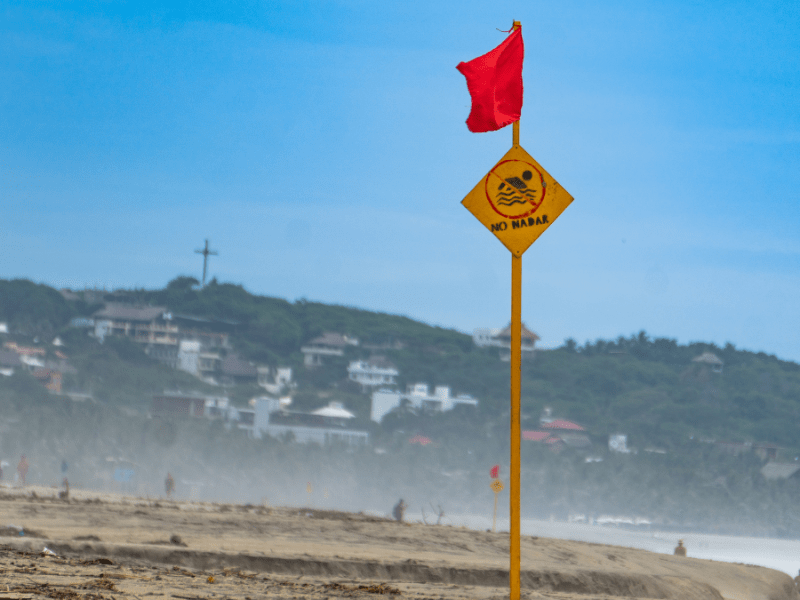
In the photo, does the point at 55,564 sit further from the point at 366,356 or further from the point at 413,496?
the point at 366,356

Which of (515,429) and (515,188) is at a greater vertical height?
(515,188)

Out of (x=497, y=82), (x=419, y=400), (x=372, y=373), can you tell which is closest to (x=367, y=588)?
(x=497, y=82)

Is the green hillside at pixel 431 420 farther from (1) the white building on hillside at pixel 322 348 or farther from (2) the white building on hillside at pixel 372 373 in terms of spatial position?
(2) the white building on hillside at pixel 372 373

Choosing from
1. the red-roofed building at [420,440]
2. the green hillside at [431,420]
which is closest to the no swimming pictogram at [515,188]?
the green hillside at [431,420]

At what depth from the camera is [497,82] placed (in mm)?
7605

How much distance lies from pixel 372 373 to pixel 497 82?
114m

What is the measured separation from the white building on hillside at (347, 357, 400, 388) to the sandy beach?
99.1m

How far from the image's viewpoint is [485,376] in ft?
410

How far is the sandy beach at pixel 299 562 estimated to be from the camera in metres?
7.07

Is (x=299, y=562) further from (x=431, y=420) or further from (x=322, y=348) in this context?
(x=322, y=348)

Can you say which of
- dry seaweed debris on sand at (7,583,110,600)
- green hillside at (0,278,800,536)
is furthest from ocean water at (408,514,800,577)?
dry seaweed debris on sand at (7,583,110,600)

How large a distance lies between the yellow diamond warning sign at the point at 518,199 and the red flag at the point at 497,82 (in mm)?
470

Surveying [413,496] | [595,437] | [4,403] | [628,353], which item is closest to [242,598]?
[413,496]

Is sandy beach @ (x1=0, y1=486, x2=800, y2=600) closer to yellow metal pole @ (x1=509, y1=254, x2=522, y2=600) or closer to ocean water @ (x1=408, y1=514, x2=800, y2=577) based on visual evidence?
yellow metal pole @ (x1=509, y1=254, x2=522, y2=600)
